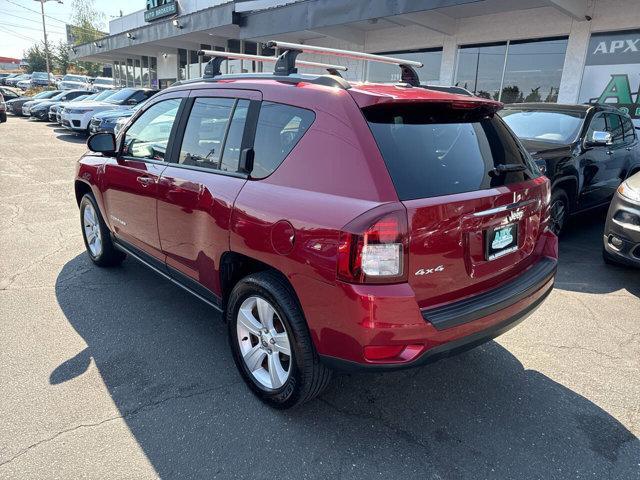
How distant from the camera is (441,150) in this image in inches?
95.1

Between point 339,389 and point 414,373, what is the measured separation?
1.79ft

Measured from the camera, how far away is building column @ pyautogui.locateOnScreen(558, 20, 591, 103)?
10.1 m

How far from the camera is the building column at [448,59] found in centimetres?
1244

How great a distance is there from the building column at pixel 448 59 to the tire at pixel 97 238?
10.6m

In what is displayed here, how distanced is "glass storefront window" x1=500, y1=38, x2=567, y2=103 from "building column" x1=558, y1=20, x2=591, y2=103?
0.18m

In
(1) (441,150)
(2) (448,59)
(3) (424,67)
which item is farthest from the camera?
(3) (424,67)

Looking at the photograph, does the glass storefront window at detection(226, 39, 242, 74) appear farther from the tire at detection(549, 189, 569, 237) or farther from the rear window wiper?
the rear window wiper

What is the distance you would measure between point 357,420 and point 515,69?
11.3 m

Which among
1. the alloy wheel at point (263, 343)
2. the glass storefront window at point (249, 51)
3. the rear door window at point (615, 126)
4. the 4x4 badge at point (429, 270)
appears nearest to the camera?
the 4x4 badge at point (429, 270)

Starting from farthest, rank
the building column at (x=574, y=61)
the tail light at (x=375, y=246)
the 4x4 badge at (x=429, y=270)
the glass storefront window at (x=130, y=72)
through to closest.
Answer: the glass storefront window at (x=130, y=72) → the building column at (x=574, y=61) → the 4x4 badge at (x=429, y=270) → the tail light at (x=375, y=246)

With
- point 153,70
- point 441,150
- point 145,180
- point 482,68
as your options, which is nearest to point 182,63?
point 153,70

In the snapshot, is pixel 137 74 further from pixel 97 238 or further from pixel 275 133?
pixel 275 133

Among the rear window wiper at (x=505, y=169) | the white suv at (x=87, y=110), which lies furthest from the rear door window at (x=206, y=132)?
the white suv at (x=87, y=110)

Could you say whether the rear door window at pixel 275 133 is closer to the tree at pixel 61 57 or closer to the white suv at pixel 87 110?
the white suv at pixel 87 110
